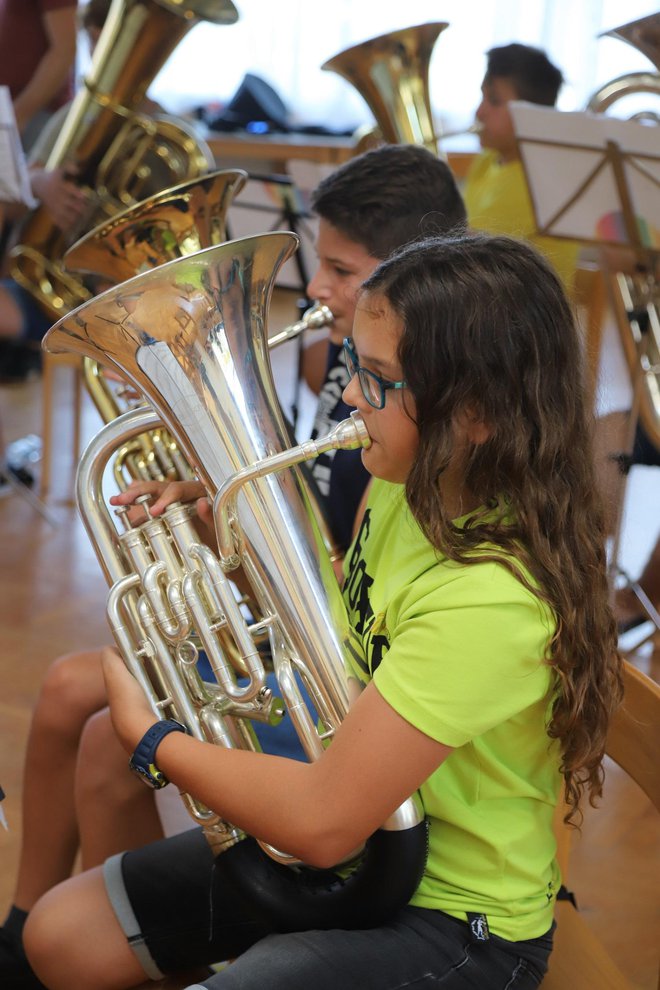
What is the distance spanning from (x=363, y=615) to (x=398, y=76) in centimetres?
181

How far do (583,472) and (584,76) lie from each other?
461cm

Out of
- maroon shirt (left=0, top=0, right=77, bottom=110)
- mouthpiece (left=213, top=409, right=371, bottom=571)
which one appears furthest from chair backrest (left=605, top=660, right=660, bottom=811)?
maroon shirt (left=0, top=0, right=77, bottom=110)

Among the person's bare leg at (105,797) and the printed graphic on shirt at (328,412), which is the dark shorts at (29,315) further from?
the person's bare leg at (105,797)

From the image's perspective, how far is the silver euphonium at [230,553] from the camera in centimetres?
93

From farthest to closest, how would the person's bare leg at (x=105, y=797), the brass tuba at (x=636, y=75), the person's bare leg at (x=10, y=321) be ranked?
the person's bare leg at (x=10, y=321) < the brass tuba at (x=636, y=75) < the person's bare leg at (x=105, y=797)

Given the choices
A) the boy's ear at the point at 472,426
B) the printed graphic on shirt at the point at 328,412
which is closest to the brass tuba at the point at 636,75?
the printed graphic on shirt at the point at 328,412

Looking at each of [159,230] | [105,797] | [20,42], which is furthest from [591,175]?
[20,42]

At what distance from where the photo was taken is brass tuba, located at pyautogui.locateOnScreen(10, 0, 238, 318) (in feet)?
8.18

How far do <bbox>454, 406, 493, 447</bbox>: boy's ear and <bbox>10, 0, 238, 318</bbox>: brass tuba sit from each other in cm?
177

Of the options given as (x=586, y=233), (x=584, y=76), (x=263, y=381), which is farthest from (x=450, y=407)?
(x=584, y=76)

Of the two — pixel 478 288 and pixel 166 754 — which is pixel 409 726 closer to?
pixel 166 754

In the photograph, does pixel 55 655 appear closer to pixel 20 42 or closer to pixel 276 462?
pixel 276 462

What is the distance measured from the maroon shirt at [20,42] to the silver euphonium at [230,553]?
307cm

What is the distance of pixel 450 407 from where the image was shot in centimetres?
89
